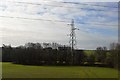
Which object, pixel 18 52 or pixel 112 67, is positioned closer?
pixel 112 67

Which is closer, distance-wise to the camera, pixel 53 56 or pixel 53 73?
pixel 53 73

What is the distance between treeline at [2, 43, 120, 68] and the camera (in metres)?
65.8

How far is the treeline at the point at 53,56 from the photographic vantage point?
216ft

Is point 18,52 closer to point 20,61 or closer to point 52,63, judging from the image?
point 20,61

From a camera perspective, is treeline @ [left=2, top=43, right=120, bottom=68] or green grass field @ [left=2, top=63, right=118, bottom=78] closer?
green grass field @ [left=2, top=63, right=118, bottom=78]

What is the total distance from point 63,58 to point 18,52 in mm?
11760

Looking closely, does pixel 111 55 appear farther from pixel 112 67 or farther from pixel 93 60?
pixel 93 60

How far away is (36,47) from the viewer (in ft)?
241

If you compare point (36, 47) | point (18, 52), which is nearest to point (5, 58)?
point (18, 52)

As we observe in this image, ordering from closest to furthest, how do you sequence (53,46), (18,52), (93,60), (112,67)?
(112,67), (93,60), (18,52), (53,46)

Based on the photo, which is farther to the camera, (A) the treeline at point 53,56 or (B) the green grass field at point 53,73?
(A) the treeline at point 53,56

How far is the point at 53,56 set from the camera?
2717 inches

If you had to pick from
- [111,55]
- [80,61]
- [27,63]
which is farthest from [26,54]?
[111,55]

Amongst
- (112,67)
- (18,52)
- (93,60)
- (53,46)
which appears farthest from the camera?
(53,46)
